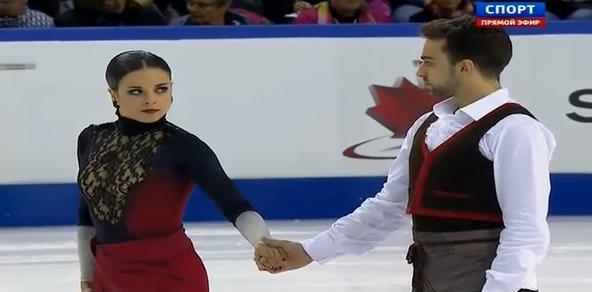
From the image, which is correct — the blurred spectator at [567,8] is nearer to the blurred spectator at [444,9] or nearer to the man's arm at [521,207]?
the blurred spectator at [444,9]

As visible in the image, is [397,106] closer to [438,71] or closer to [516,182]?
[438,71]

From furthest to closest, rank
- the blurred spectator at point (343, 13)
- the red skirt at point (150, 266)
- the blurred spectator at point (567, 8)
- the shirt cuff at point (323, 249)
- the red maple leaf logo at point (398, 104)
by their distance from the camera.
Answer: the blurred spectator at point (567, 8), the blurred spectator at point (343, 13), the red maple leaf logo at point (398, 104), the shirt cuff at point (323, 249), the red skirt at point (150, 266)

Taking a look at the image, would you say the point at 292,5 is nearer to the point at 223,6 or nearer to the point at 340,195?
the point at 223,6

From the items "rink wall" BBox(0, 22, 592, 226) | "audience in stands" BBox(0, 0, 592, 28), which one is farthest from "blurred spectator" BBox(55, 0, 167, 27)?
"rink wall" BBox(0, 22, 592, 226)

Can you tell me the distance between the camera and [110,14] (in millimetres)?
7262

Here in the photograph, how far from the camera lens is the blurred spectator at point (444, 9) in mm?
7545

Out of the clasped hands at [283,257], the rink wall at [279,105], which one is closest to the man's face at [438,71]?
the clasped hands at [283,257]

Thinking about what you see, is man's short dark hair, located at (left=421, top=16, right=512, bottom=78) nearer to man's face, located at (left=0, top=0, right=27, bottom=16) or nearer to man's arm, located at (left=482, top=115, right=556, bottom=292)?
man's arm, located at (left=482, top=115, right=556, bottom=292)

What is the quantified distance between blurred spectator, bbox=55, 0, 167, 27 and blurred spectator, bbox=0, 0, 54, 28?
11 cm

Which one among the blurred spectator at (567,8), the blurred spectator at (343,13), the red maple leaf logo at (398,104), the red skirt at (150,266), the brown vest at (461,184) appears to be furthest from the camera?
the blurred spectator at (567,8)

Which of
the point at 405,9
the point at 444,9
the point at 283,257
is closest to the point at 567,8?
the point at 444,9

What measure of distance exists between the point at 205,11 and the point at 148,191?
4772 millimetres

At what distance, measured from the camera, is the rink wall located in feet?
21.8

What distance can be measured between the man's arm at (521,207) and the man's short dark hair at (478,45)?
0.58ft
